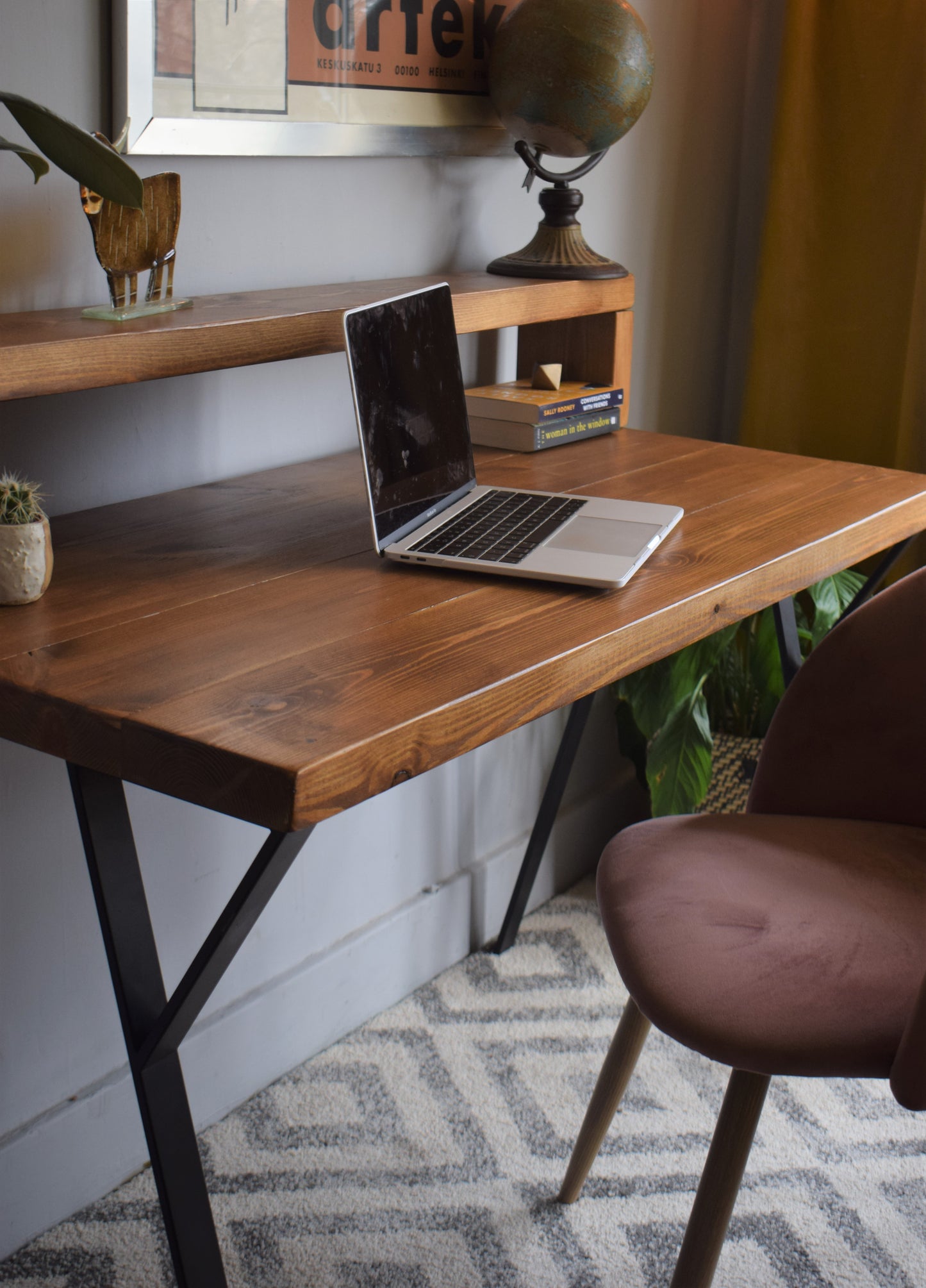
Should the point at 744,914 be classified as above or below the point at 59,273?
below

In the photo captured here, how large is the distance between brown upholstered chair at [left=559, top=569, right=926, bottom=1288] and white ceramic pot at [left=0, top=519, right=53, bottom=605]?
1.96 feet

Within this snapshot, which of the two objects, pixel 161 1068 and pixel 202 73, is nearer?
pixel 161 1068

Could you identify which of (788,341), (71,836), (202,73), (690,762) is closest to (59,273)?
(202,73)

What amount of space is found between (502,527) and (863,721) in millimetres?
436

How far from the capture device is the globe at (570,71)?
5.01 feet

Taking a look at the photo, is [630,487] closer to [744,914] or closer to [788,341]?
[744,914]

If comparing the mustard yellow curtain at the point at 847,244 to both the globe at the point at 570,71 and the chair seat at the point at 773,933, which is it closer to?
the globe at the point at 570,71

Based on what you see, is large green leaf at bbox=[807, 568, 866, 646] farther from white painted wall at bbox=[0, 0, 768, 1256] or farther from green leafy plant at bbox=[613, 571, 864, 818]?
white painted wall at bbox=[0, 0, 768, 1256]

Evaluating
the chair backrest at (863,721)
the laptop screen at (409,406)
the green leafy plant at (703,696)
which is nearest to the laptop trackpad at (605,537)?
the laptop screen at (409,406)

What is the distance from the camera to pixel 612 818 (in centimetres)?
237

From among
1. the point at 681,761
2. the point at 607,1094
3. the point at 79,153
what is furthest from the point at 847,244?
the point at 79,153

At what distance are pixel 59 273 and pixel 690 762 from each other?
1185 millimetres

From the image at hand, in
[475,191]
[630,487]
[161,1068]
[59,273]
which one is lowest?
[161,1068]

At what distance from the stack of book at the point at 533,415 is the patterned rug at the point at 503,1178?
857 mm
